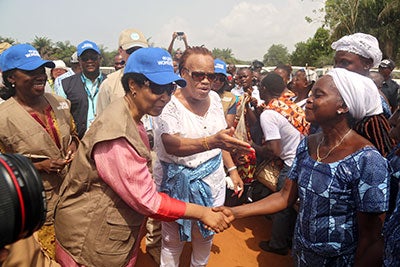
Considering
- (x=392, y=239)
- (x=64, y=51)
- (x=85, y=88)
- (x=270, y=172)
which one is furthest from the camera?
(x=64, y=51)

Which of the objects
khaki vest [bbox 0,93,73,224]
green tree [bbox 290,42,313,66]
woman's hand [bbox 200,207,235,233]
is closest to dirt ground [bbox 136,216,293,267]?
woman's hand [bbox 200,207,235,233]

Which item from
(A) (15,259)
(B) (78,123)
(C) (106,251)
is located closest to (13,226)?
(A) (15,259)

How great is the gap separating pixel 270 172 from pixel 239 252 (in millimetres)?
1096

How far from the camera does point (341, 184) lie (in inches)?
72.9

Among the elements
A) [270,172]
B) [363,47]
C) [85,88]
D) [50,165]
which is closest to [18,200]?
[50,165]

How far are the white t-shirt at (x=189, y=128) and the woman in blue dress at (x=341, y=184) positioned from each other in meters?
0.85

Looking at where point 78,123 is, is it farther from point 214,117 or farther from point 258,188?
point 258,188

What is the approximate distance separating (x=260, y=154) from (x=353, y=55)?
1535mm

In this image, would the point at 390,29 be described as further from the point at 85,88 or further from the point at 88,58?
the point at 85,88

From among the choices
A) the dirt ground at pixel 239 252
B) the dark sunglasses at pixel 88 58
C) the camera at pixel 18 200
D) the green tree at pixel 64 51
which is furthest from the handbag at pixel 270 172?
the green tree at pixel 64 51

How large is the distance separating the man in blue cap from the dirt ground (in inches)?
70.2

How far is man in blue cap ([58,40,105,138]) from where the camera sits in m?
4.24

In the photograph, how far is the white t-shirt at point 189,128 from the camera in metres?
2.60

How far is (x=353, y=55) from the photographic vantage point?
3.07 meters
